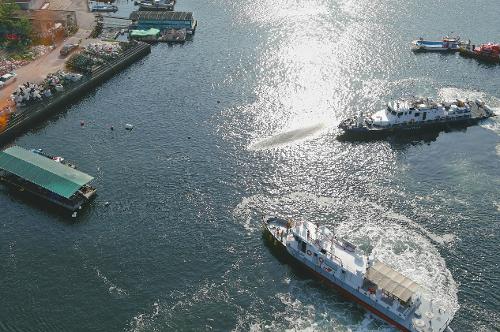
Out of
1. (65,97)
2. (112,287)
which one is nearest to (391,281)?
(112,287)

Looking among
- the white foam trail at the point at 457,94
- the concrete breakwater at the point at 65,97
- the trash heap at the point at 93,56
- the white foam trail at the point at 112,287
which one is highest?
the white foam trail at the point at 457,94

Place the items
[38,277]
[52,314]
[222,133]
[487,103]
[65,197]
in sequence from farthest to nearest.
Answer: [487,103] → [222,133] → [65,197] → [38,277] → [52,314]

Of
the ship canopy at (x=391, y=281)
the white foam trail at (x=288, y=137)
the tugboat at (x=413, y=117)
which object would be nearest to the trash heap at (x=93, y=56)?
the white foam trail at (x=288, y=137)

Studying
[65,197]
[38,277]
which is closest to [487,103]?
[65,197]

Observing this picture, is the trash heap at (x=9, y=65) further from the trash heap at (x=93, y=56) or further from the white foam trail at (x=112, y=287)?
the white foam trail at (x=112, y=287)

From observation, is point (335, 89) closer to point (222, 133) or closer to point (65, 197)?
point (222, 133)

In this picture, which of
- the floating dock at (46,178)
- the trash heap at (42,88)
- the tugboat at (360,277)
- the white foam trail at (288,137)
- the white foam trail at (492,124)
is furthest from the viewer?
the trash heap at (42,88)

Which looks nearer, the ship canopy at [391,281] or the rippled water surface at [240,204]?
the ship canopy at [391,281]
